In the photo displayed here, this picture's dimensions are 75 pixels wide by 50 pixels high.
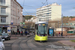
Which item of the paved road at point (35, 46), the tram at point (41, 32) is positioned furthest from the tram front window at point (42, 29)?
the paved road at point (35, 46)

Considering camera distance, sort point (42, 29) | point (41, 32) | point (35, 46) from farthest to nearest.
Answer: point (42, 29)
point (41, 32)
point (35, 46)

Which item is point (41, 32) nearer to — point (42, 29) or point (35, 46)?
point (42, 29)

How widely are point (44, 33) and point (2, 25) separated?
25.1 meters

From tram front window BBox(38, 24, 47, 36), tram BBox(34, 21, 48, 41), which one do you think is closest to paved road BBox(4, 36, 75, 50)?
tram BBox(34, 21, 48, 41)

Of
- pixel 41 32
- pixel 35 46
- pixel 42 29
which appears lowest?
pixel 35 46

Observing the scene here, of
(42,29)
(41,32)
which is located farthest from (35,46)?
(42,29)

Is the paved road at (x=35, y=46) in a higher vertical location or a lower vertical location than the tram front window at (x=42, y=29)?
lower

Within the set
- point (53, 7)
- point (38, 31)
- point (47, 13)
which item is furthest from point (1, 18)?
point (47, 13)

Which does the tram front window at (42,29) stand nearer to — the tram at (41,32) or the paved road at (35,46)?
the tram at (41,32)

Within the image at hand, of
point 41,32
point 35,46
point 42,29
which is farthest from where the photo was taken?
point 42,29

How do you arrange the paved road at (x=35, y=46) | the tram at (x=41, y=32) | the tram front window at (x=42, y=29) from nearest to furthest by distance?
1. the paved road at (x=35, y=46)
2. the tram at (x=41, y=32)
3. the tram front window at (x=42, y=29)

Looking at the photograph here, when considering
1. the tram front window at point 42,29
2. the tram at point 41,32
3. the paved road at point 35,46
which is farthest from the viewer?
the tram front window at point 42,29

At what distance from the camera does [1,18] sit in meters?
40.5

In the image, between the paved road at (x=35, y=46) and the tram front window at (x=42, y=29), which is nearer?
the paved road at (x=35, y=46)
